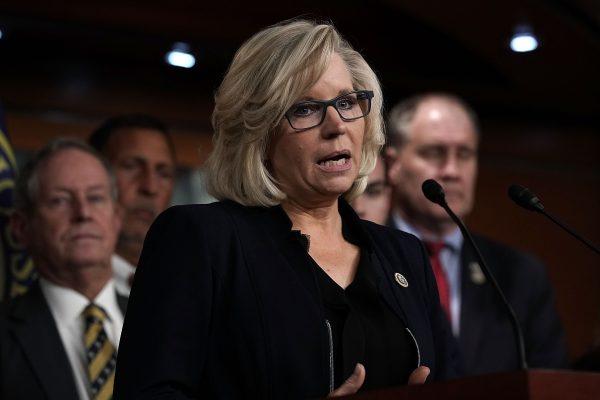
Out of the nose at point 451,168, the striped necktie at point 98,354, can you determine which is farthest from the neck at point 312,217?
the nose at point 451,168

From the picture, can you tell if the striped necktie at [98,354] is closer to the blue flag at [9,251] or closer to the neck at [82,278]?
the neck at [82,278]

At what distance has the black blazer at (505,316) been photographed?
4121mm

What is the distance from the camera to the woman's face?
238 cm

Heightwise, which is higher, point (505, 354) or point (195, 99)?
point (195, 99)

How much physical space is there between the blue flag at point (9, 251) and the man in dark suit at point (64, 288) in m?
0.04

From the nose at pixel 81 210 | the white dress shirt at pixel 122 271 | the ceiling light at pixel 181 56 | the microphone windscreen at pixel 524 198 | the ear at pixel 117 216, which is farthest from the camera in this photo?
the ceiling light at pixel 181 56

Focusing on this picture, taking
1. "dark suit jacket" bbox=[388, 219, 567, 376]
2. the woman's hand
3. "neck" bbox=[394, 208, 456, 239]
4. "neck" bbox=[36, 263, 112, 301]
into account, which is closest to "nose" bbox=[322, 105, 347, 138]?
the woman's hand

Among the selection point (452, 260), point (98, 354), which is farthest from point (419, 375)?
point (452, 260)

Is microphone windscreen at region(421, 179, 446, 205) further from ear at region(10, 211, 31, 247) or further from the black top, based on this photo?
ear at region(10, 211, 31, 247)

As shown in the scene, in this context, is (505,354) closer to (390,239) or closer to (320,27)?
(390,239)

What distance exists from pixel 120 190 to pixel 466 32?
169cm

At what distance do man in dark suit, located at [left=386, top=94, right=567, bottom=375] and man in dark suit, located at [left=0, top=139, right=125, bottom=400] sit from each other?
3.47 feet

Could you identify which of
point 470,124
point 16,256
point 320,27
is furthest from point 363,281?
point 470,124

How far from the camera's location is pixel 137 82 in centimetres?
517
